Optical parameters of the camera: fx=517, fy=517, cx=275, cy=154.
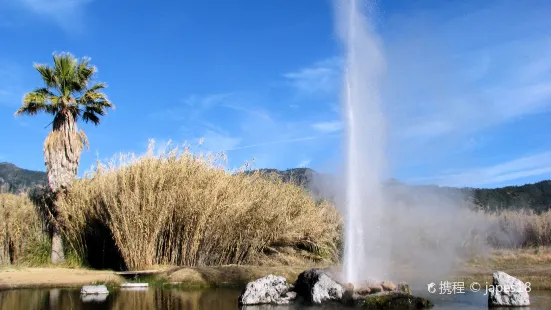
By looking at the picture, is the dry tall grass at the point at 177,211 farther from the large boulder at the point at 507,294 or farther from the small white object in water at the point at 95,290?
the large boulder at the point at 507,294

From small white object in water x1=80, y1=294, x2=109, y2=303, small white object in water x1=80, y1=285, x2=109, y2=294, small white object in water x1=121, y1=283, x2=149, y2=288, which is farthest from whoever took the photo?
small white object in water x1=121, y1=283, x2=149, y2=288

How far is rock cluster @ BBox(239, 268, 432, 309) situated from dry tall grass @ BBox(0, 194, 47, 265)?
9.32m

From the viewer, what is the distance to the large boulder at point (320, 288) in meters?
8.31

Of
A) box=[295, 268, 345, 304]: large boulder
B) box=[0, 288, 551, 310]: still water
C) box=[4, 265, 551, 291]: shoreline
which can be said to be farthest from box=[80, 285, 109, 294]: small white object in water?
box=[295, 268, 345, 304]: large boulder

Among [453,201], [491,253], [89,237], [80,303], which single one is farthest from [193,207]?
[453,201]

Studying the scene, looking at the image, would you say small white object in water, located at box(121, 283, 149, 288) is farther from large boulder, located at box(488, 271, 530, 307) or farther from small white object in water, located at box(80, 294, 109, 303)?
large boulder, located at box(488, 271, 530, 307)

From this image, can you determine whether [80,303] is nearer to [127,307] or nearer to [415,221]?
[127,307]

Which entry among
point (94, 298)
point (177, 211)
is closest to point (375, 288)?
point (94, 298)

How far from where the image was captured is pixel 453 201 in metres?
29.6

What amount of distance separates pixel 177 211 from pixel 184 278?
2.39 metres

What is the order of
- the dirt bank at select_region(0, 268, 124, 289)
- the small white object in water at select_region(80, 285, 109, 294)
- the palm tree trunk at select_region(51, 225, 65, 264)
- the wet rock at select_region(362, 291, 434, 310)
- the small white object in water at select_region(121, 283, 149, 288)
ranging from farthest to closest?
the palm tree trunk at select_region(51, 225, 65, 264), the dirt bank at select_region(0, 268, 124, 289), the small white object in water at select_region(121, 283, 149, 288), the small white object in water at select_region(80, 285, 109, 294), the wet rock at select_region(362, 291, 434, 310)

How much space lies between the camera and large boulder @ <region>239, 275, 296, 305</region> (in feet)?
28.2

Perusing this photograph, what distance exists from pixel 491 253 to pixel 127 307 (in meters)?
15.9

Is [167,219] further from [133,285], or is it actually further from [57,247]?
[57,247]
